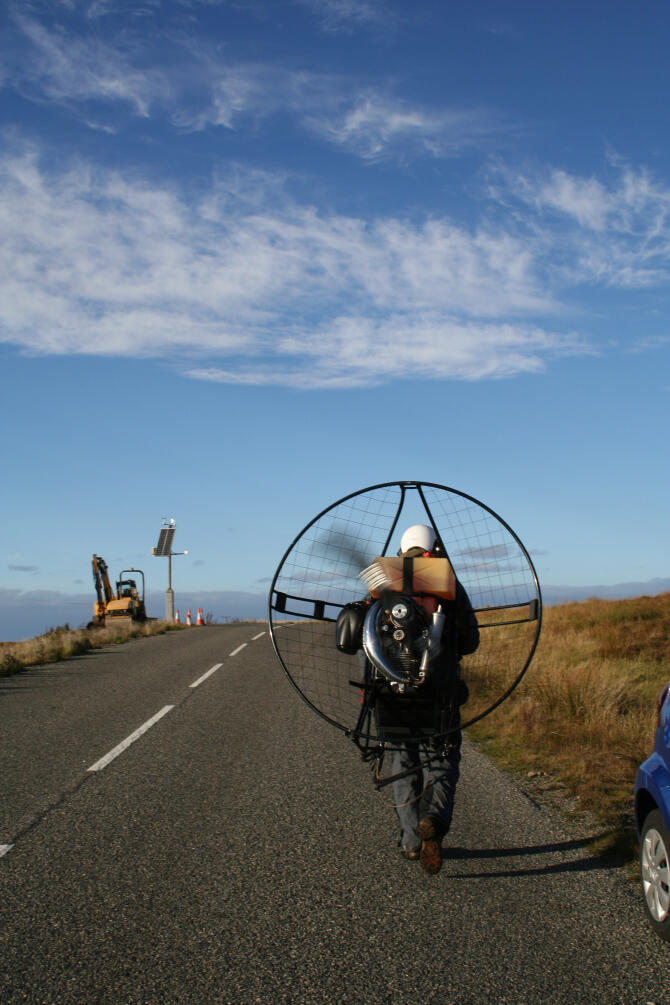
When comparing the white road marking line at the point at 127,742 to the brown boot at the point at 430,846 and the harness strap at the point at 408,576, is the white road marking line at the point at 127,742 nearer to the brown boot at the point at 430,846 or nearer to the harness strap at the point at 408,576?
the brown boot at the point at 430,846

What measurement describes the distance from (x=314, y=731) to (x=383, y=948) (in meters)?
5.91

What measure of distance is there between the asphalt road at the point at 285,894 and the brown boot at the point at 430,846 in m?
0.16

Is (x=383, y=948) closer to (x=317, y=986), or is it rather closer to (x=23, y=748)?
(x=317, y=986)

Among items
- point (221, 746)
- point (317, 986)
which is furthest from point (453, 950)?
point (221, 746)

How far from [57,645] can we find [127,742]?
51.7 feet

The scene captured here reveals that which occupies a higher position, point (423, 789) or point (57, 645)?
point (57, 645)

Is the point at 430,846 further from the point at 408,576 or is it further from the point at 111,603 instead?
the point at 111,603

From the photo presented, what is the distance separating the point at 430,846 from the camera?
14.9ft

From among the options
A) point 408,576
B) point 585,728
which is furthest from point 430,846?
point 585,728

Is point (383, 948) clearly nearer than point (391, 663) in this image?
Yes

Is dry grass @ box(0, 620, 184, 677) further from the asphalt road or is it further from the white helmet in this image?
the white helmet

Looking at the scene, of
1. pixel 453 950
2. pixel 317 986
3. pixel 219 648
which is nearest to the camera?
pixel 317 986

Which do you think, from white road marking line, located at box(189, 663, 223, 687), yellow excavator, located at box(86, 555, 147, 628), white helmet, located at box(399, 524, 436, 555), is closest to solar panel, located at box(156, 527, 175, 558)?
yellow excavator, located at box(86, 555, 147, 628)

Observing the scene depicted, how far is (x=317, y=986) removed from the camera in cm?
349
